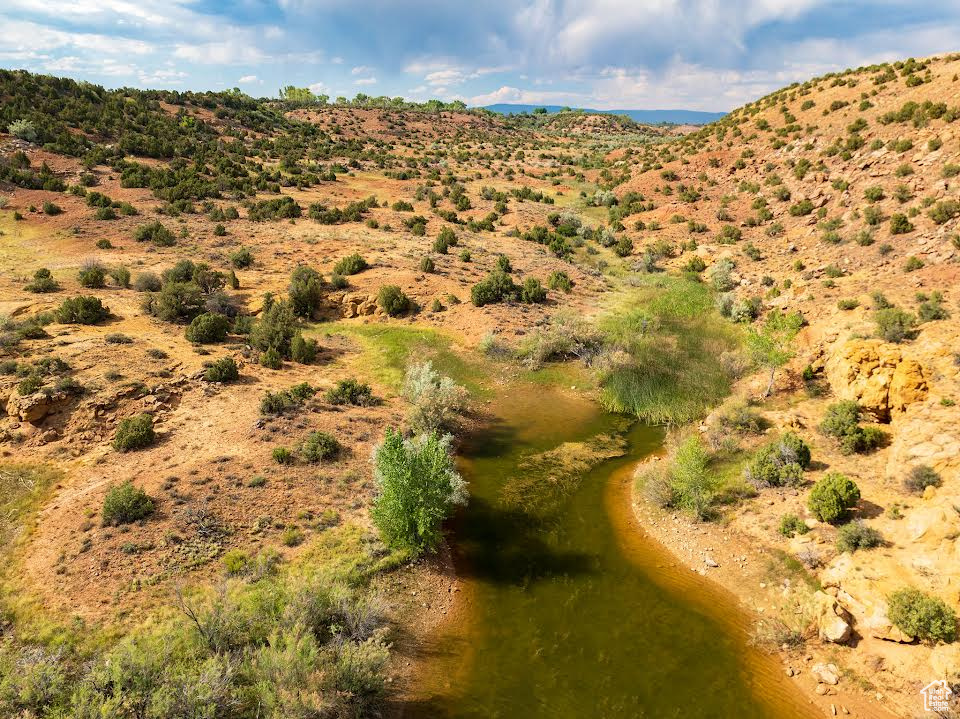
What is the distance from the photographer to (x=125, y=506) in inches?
555

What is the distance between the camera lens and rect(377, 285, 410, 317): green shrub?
30422mm

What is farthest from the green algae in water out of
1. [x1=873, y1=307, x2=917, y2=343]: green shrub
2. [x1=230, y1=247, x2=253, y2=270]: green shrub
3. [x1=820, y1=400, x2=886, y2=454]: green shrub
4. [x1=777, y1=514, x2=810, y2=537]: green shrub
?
[x1=230, y1=247, x2=253, y2=270]: green shrub

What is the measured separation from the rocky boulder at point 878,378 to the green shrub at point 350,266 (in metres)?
28.3

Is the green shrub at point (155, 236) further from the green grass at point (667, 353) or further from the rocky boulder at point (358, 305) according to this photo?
the green grass at point (667, 353)

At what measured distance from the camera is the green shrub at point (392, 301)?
30422 millimetres

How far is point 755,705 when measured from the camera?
10.8m

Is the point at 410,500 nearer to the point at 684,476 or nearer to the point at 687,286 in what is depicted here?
the point at 684,476

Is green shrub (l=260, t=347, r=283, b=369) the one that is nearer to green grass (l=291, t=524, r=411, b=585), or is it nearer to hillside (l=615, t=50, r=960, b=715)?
green grass (l=291, t=524, r=411, b=585)

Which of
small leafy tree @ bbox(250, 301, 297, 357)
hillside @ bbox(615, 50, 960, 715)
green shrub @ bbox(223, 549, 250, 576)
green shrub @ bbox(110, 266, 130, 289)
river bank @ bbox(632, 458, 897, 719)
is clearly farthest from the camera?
green shrub @ bbox(110, 266, 130, 289)

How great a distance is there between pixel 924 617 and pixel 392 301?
88.1 ft

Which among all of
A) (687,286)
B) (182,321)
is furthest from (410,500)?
(687,286)

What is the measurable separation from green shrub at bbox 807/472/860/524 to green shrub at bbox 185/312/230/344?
27000 millimetres

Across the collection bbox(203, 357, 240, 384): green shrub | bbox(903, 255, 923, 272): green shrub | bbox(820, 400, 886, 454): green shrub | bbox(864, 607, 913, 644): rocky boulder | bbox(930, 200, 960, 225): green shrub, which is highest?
bbox(930, 200, 960, 225): green shrub

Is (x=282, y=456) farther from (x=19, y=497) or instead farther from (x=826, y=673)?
(x=826, y=673)
